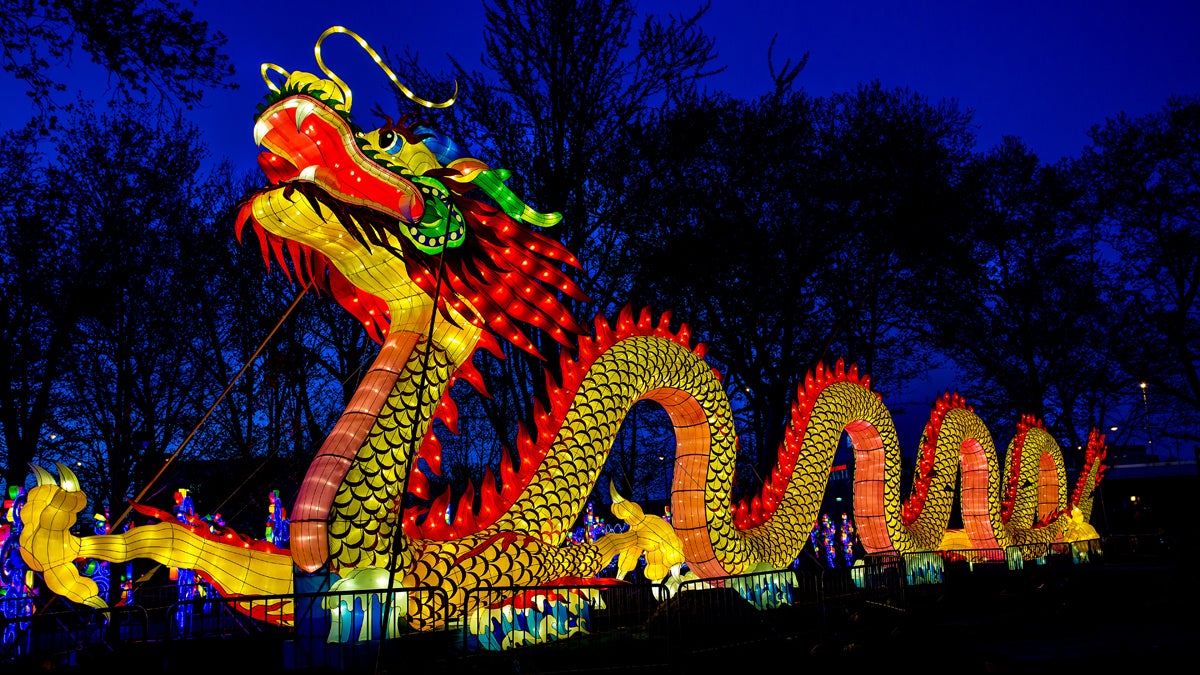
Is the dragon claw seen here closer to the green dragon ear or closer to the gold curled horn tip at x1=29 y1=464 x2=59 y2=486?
the gold curled horn tip at x1=29 y1=464 x2=59 y2=486

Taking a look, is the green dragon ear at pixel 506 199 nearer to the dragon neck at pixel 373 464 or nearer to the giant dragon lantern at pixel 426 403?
the giant dragon lantern at pixel 426 403

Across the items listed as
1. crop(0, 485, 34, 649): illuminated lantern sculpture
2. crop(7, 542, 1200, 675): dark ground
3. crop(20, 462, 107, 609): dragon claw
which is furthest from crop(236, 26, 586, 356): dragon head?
crop(0, 485, 34, 649): illuminated lantern sculpture

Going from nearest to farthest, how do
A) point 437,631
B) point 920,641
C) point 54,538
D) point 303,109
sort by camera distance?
point 54,538 < point 437,631 < point 303,109 < point 920,641

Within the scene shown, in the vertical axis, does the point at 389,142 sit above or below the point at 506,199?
above

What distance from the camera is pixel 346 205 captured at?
6.18m

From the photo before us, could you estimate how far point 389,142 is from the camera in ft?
21.9

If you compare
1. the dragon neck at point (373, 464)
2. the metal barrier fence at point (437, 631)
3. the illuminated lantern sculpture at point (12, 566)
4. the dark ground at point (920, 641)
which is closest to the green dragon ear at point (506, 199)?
the dragon neck at point (373, 464)

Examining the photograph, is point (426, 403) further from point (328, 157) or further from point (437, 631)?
point (328, 157)

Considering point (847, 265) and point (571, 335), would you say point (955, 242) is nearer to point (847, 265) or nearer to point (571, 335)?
point (847, 265)

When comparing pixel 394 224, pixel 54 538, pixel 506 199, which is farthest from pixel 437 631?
pixel 506 199

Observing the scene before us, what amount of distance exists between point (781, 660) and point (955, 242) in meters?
12.1

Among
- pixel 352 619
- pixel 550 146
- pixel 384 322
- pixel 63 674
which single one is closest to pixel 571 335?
pixel 384 322

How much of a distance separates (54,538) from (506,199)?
379 cm

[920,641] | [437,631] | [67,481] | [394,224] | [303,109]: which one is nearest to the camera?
[67,481]
